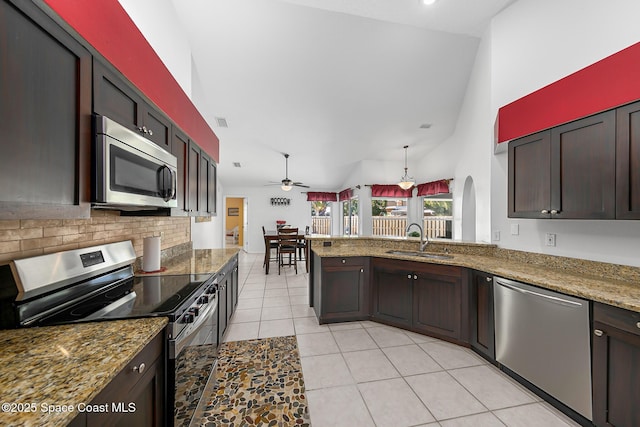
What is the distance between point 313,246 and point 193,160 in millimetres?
1806

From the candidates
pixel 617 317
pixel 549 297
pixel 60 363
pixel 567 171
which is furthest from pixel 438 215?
pixel 60 363

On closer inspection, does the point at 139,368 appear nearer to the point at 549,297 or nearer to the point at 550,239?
the point at 549,297

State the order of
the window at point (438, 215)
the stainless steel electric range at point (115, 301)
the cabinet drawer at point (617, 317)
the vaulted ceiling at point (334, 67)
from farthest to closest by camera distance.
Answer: the window at point (438, 215)
the vaulted ceiling at point (334, 67)
the cabinet drawer at point (617, 317)
the stainless steel electric range at point (115, 301)

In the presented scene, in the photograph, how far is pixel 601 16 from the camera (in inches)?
76.6

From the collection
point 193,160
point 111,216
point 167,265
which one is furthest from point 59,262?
point 193,160

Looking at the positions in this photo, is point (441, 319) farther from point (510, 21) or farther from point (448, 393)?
point (510, 21)

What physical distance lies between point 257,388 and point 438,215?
16.8 feet

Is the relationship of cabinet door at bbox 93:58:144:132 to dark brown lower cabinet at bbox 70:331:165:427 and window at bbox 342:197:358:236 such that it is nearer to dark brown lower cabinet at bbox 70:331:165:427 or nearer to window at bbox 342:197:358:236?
dark brown lower cabinet at bbox 70:331:165:427

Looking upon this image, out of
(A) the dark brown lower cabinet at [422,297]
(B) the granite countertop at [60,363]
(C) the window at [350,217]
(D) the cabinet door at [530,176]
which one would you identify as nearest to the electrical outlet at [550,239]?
(D) the cabinet door at [530,176]

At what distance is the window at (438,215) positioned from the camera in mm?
5461

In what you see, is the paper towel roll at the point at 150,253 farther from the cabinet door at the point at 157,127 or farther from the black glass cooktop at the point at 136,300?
the cabinet door at the point at 157,127

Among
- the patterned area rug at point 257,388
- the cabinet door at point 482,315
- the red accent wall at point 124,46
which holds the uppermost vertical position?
the red accent wall at point 124,46

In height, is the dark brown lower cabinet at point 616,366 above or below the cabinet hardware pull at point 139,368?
below

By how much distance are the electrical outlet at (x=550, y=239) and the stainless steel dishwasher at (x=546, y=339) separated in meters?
0.68
